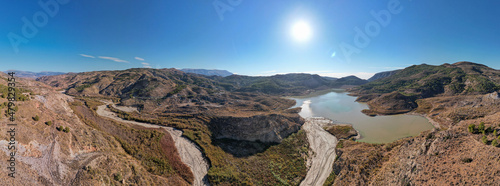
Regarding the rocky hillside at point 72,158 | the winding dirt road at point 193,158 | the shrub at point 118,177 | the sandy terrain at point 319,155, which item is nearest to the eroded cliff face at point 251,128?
the sandy terrain at point 319,155

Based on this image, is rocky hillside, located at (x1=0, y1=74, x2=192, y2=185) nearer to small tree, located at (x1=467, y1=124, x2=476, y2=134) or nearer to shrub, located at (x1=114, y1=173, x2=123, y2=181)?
shrub, located at (x1=114, y1=173, x2=123, y2=181)

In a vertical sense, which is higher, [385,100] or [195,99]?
[385,100]

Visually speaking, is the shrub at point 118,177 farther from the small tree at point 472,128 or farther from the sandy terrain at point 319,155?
the small tree at point 472,128

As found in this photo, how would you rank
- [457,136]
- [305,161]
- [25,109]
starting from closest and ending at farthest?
1. [457,136]
2. [25,109]
3. [305,161]

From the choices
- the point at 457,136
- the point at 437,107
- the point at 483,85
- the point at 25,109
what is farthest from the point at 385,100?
the point at 25,109

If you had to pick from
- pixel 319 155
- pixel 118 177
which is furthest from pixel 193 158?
pixel 319 155

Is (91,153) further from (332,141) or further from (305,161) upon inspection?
(332,141)

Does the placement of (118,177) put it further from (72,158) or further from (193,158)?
(193,158)
